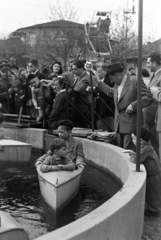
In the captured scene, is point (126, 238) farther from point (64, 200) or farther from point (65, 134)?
point (65, 134)

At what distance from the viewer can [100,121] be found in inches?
408

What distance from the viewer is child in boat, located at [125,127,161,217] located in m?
5.66

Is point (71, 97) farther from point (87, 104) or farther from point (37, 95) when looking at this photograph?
point (37, 95)

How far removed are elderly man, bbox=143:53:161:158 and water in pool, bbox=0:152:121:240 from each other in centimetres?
104

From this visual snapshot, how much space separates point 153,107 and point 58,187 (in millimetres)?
2461

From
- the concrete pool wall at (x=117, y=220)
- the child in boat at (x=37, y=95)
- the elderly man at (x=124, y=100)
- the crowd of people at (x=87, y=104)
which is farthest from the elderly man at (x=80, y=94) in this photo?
the concrete pool wall at (x=117, y=220)

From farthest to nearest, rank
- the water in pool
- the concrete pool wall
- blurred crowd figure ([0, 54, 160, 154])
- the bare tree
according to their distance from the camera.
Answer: the bare tree → blurred crowd figure ([0, 54, 160, 154]) → the water in pool → the concrete pool wall

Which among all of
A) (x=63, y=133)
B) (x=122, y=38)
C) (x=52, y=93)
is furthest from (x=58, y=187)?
(x=122, y=38)

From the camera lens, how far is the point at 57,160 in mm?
6672

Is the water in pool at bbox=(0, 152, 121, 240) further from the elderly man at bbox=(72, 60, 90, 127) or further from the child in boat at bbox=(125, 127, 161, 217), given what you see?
the elderly man at bbox=(72, 60, 90, 127)

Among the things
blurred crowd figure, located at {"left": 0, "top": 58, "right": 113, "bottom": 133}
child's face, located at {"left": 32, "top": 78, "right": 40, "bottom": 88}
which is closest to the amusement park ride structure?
blurred crowd figure, located at {"left": 0, "top": 58, "right": 113, "bottom": 133}

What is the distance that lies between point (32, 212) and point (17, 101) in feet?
20.8

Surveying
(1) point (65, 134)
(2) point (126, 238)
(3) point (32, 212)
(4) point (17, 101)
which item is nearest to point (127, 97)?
(1) point (65, 134)

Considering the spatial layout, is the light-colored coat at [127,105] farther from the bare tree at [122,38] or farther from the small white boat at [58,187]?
the bare tree at [122,38]
